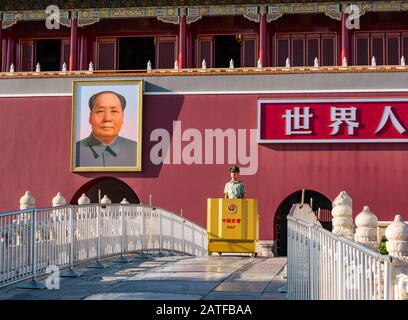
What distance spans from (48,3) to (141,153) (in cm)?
796

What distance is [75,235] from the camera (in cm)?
1290

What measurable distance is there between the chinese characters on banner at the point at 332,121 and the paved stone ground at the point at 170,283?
9327 mm

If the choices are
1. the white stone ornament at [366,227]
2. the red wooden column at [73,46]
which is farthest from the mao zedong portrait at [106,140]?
the white stone ornament at [366,227]

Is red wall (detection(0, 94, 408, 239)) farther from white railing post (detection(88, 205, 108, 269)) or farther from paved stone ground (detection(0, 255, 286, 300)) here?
white railing post (detection(88, 205, 108, 269))

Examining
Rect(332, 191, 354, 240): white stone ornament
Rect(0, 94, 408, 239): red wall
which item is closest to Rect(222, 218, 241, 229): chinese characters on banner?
Rect(332, 191, 354, 240): white stone ornament

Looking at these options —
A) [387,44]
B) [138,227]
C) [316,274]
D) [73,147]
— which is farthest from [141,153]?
[316,274]

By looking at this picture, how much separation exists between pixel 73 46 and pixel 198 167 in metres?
7.64

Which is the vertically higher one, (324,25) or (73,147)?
(324,25)

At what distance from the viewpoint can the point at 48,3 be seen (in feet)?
93.0

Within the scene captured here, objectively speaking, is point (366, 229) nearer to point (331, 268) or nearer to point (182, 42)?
point (331, 268)

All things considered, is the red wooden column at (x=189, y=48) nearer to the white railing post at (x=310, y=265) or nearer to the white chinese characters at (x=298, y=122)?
the white chinese characters at (x=298, y=122)

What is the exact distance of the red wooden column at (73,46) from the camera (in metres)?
27.9

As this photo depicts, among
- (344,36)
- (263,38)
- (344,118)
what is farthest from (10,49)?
(344,118)
